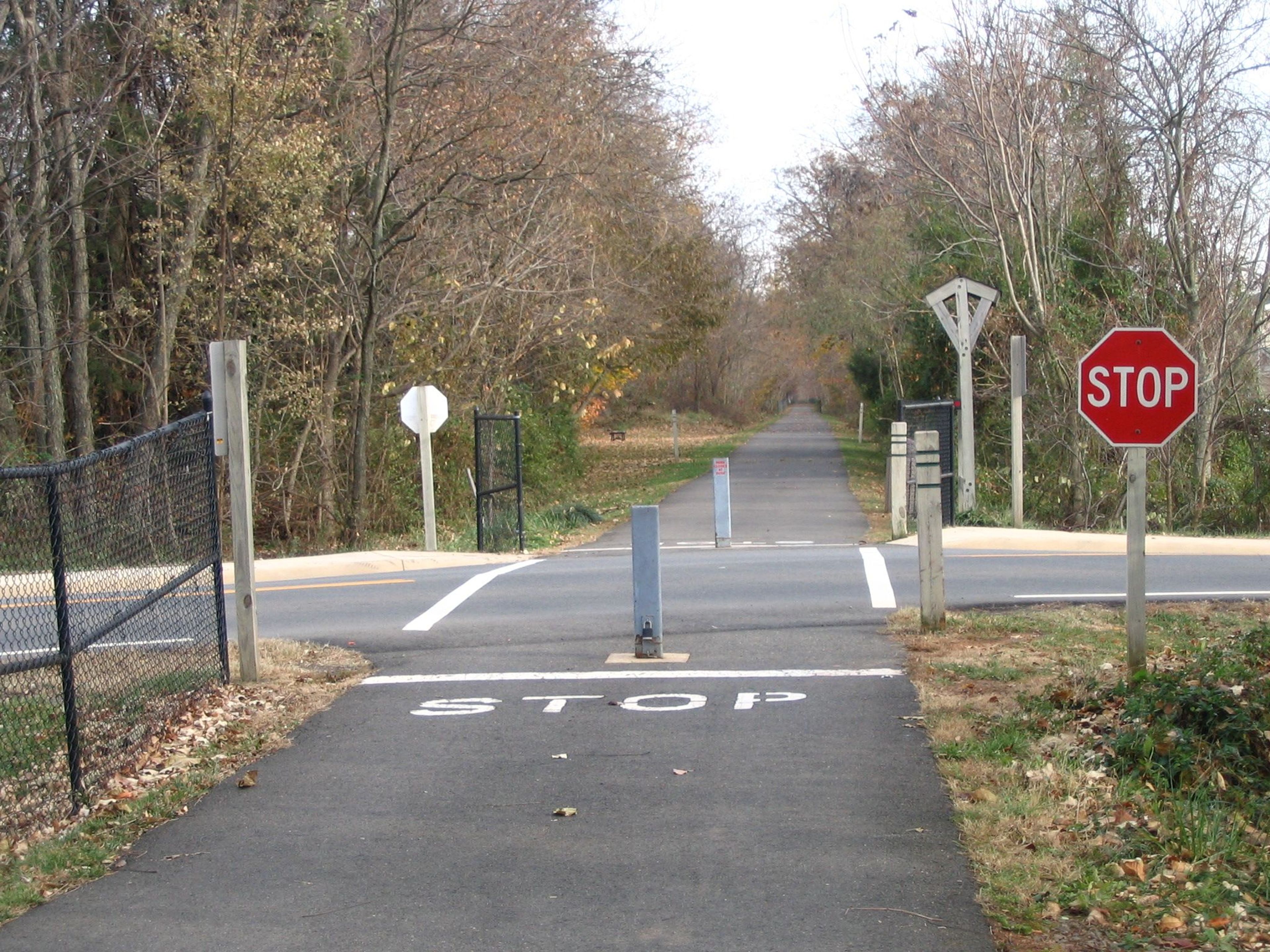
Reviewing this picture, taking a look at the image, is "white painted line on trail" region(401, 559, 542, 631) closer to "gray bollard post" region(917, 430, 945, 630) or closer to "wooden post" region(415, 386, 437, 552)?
"wooden post" region(415, 386, 437, 552)

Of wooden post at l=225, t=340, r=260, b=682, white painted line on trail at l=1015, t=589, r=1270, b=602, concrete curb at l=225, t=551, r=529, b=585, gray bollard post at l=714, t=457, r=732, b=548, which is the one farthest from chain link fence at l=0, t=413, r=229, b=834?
gray bollard post at l=714, t=457, r=732, b=548

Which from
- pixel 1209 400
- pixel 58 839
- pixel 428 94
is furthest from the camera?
pixel 428 94

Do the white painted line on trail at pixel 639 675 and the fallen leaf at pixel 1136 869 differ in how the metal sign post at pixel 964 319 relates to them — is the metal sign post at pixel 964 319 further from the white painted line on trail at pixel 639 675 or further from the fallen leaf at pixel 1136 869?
the fallen leaf at pixel 1136 869

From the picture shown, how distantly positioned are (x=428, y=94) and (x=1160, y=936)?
21.0m

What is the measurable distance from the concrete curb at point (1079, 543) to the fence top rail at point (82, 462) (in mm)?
11353

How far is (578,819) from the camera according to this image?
19.7 ft

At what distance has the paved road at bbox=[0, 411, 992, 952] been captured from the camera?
480 centimetres

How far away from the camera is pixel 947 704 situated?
7.93 meters

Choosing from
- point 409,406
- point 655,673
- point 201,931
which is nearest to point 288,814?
point 201,931

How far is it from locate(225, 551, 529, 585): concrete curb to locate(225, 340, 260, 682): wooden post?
665 centimetres

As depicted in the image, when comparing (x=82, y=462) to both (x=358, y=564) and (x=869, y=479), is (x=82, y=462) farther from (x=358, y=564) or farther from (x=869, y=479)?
(x=869, y=479)

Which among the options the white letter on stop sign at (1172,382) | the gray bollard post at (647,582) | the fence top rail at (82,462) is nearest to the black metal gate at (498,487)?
the gray bollard post at (647,582)

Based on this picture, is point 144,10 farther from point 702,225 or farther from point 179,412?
point 702,225

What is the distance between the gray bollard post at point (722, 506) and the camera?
19.9m
